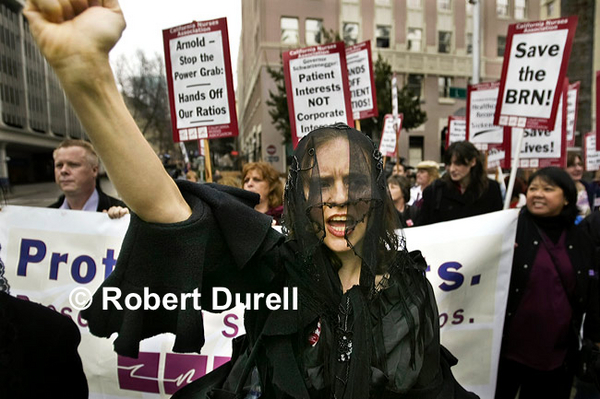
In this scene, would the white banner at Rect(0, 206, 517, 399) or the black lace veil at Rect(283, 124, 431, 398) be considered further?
the white banner at Rect(0, 206, 517, 399)

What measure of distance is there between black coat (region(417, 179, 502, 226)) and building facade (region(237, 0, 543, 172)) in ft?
73.3

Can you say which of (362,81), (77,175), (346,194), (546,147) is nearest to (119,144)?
(346,194)

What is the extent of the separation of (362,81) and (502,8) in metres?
25.4

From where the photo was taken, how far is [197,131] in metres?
4.28

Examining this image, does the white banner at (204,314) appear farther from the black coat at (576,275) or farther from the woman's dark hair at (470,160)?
the woman's dark hair at (470,160)

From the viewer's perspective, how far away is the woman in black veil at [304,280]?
3.44 feet

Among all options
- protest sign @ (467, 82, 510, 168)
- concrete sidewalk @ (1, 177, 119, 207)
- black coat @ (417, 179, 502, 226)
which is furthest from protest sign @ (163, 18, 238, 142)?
concrete sidewalk @ (1, 177, 119, 207)

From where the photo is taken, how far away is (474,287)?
8.73 feet

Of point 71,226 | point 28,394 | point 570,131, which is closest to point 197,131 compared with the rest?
point 71,226

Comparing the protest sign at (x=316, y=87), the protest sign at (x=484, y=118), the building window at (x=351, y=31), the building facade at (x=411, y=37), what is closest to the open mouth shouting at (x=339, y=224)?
the protest sign at (x=316, y=87)

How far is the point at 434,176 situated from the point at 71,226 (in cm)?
517

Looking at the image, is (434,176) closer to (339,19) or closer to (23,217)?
(23,217)

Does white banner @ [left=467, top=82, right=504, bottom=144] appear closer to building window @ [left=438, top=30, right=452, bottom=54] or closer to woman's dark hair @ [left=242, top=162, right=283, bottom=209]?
woman's dark hair @ [left=242, top=162, right=283, bottom=209]

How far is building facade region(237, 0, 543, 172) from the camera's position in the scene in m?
26.0
